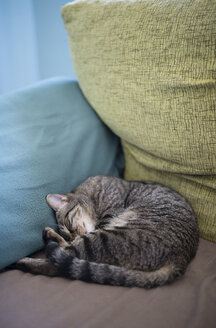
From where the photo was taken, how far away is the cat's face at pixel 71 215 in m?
1.20

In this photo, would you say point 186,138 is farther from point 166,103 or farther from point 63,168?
point 63,168

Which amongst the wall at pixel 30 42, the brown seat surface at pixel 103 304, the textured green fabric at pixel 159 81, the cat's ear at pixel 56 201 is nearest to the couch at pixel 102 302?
the brown seat surface at pixel 103 304

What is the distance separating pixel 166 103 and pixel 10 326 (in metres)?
0.91

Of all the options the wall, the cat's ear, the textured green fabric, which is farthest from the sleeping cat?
the wall

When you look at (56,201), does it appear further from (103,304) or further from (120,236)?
(103,304)

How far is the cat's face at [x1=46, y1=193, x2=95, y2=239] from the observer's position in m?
1.20

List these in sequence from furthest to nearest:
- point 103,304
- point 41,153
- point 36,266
A: point 41,153 < point 36,266 < point 103,304

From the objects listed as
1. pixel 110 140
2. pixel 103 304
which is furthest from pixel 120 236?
pixel 110 140

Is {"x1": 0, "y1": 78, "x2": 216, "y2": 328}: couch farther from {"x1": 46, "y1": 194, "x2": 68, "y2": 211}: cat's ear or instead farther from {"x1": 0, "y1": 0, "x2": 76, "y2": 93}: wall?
{"x1": 0, "y1": 0, "x2": 76, "y2": 93}: wall

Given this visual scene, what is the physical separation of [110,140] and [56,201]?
0.47m

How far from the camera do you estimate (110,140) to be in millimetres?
1488

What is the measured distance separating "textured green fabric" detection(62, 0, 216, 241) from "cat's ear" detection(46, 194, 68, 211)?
406mm

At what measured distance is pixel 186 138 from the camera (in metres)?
1.10

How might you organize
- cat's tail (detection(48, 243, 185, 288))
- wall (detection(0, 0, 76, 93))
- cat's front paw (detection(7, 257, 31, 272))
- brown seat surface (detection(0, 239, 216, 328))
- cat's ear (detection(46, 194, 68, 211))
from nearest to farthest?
1. brown seat surface (detection(0, 239, 216, 328))
2. cat's tail (detection(48, 243, 185, 288))
3. cat's front paw (detection(7, 257, 31, 272))
4. cat's ear (detection(46, 194, 68, 211))
5. wall (detection(0, 0, 76, 93))
